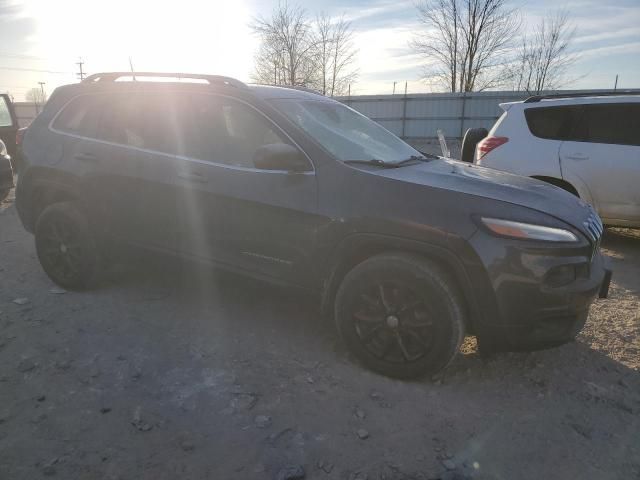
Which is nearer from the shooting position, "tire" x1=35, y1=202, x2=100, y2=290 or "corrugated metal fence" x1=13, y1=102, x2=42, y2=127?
"tire" x1=35, y1=202, x2=100, y2=290

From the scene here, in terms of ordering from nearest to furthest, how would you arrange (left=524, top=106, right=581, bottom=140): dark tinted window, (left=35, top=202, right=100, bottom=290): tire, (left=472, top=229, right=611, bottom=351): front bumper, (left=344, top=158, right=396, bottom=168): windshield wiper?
1. (left=472, top=229, right=611, bottom=351): front bumper
2. (left=344, top=158, right=396, bottom=168): windshield wiper
3. (left=35, top=202, right=100, bottom=290): tire
4. (left=524, top=106, right=581, bottom=140): dark tinted window

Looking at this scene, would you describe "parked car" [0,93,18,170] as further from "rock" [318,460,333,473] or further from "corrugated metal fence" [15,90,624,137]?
"corrugated metal fence" [15,90,624,137]

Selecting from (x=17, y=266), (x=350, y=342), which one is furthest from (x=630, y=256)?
(x=17, y=266)

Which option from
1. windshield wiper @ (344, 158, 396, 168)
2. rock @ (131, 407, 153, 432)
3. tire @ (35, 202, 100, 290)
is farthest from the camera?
tire @ (35, 202, 100, 290)

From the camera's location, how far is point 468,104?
22391mm

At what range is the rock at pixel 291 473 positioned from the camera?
Answer: 2.07 metres

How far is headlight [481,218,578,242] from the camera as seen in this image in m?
2.49

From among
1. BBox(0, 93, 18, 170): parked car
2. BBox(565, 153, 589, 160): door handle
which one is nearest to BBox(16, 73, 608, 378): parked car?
BBox(565, 153, 589, 160): door handle

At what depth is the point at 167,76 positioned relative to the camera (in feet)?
11.6

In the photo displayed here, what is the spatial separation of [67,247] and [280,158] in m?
2.25

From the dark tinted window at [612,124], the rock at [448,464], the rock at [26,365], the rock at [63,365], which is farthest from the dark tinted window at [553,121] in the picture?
the rock at [26,365]

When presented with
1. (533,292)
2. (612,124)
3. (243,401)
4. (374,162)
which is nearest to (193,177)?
(374,162)

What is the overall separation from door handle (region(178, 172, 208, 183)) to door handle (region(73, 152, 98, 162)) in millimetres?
905

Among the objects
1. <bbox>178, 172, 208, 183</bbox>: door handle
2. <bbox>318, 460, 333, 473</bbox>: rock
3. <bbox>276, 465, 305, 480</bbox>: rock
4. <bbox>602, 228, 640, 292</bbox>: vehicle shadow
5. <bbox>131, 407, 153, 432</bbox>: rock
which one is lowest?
<bbox>602, 228, 640, 292</bbox>: vehicle shadow
